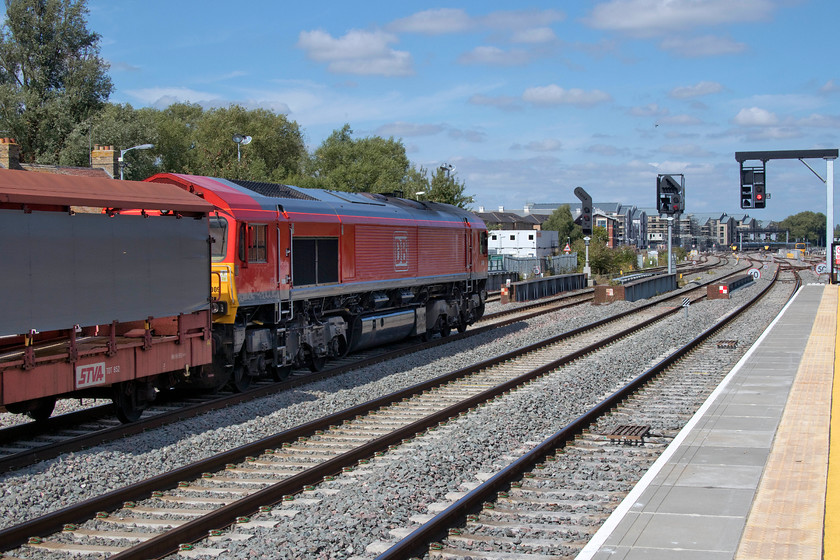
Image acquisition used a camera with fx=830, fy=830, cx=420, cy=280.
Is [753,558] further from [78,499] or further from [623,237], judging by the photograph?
[623,237]

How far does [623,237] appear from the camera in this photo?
199125 millimetres

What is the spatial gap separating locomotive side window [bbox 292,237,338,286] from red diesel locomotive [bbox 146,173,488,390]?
0.02 meters

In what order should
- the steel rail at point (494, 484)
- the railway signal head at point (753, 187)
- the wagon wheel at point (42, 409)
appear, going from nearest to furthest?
the steel rail at point (494, 484) → the wagon wheel at point (42, 409) → the railway signal head at point (753, 187)

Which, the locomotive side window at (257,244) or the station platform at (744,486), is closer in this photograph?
the station platform at (744,486)

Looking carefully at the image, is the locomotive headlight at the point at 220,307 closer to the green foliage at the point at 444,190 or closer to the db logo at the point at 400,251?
the db logo at the point at 400,251

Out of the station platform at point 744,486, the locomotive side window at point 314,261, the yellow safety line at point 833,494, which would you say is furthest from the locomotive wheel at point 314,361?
the yellow safety line at point 833,494

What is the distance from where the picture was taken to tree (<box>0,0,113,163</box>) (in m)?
58.4

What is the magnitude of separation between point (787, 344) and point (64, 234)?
18098 mm

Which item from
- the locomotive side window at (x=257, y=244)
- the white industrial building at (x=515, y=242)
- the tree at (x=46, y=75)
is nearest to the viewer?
the locomotive side window at (x=257, y=244)

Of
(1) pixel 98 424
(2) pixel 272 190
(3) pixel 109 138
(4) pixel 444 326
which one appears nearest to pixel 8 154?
(3) pixel 109 138

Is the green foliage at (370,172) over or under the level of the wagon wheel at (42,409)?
over

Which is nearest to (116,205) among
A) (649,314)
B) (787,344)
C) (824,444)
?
(824,444)

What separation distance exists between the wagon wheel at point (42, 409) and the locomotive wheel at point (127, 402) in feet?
2.94

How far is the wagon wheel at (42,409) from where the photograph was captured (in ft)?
37.1
